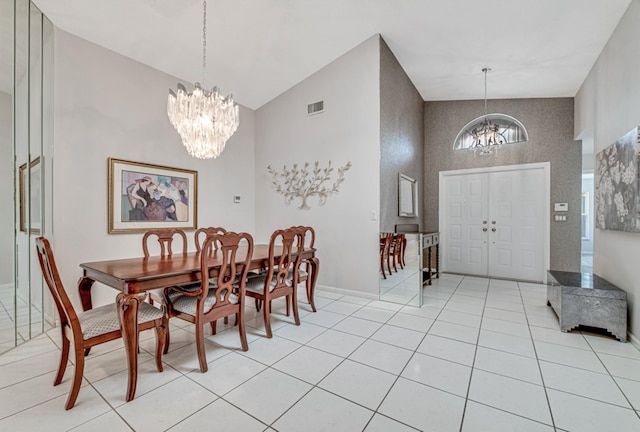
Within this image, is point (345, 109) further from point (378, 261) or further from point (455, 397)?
point (455, 397)

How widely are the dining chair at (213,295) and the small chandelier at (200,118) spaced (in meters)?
1.00

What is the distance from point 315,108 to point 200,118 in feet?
7.41

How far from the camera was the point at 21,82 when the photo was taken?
2.78 metres

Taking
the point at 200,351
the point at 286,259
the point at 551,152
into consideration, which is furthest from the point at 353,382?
the point at 551,152

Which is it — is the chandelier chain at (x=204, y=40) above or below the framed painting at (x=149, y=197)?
above

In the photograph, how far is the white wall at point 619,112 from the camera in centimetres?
256

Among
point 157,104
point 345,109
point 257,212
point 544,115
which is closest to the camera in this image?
point 157,104

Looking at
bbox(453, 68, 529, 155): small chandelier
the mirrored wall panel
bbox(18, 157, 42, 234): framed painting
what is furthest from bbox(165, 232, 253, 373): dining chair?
bbox(453, 68, 529, 155): small chandelier

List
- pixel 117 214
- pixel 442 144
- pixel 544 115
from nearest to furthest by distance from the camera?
1. pixel 117 214
2. pixel 544 115
3. pixel 442 144

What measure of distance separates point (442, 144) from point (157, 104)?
490 centimetres

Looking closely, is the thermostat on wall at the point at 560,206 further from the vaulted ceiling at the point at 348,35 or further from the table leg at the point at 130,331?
the table leg at the point at 130,331

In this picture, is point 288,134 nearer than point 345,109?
No

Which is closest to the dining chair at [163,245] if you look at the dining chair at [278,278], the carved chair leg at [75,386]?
the dining chair at [278,278]

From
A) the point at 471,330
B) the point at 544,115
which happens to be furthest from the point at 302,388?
the point at 544,115
